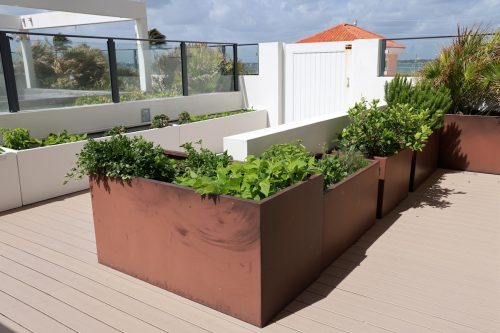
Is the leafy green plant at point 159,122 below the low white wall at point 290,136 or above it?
below

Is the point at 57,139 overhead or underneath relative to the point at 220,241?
overhead

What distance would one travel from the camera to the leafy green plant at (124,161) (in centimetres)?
339

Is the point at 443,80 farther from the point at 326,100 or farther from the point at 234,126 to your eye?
the point at 234,126

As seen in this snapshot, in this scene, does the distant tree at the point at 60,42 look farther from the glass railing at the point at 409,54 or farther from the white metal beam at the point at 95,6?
the glass railing at the point at 409,54

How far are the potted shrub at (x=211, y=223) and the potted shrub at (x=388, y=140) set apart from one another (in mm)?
1770

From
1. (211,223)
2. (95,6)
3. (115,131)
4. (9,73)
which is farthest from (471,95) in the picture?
(95,6)

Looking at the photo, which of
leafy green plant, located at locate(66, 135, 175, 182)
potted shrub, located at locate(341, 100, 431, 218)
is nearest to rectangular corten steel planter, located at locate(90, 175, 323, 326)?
leafy green plant, located at locate(66, 135, 175, 182)

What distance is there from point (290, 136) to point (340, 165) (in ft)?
2.65

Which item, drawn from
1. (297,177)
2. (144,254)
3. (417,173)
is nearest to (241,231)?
(297,177)

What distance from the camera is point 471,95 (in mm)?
7012

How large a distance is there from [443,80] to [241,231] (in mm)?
5466

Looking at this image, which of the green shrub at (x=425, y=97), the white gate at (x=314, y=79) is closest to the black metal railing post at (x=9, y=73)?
the green shrub at (x=425, y=97)

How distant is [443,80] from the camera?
6.80m

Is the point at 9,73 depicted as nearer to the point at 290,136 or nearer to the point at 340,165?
the point at 290,136
